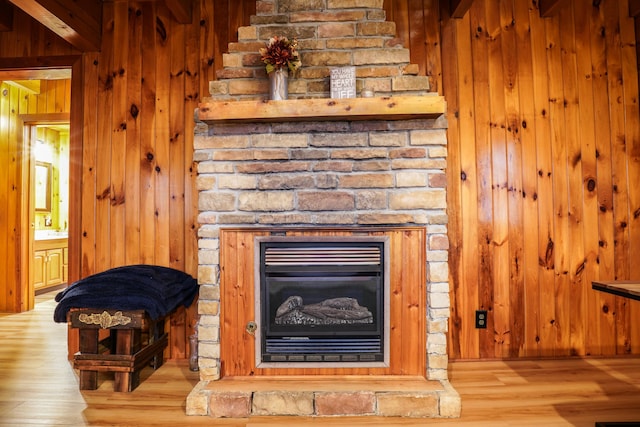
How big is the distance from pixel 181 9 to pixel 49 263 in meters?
4.14

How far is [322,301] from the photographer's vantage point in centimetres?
202

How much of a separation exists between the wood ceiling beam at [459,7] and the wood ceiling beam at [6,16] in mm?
3046

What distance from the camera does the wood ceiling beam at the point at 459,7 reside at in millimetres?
Result: 2364

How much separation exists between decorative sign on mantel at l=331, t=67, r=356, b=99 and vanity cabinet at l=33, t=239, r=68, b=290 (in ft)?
14.7

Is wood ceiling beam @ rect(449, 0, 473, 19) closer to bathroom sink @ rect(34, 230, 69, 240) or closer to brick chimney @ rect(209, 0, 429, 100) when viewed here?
brick chimney @ rect(209, 0, 429, 100)

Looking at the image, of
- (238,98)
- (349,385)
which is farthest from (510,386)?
(238,98)

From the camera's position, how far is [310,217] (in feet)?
6.37

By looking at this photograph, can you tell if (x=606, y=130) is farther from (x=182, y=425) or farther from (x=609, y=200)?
(x=182, y=425)

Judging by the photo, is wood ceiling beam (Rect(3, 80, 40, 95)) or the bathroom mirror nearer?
wood ceiling beam (Rect(3, 80, 40, 95))

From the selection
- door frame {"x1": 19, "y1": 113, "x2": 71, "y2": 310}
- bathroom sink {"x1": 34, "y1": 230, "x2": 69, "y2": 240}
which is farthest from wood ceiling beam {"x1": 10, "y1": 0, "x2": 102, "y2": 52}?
bathroom sink {"x1": 34, "y1": 230, "x2": 69, "y2": 240}

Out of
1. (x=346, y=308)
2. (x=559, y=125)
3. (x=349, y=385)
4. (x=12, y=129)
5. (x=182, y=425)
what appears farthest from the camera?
(x=12, y=129)

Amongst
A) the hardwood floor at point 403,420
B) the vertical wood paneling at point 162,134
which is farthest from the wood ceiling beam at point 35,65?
the hardwood floor at point 403,420

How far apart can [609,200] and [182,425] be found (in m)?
2.93

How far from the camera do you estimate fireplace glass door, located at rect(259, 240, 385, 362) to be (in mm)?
1983
